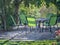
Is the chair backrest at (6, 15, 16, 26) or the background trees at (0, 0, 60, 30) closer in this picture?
the background trees at (0, 0, 60, 30)

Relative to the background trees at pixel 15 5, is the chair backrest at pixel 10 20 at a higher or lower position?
lower

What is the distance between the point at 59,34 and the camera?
36.8 feet

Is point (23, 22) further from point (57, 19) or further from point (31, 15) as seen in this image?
point (31, 15)

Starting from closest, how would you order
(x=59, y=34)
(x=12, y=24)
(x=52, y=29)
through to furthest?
(x=59, y=34)
(x=52, y=29)
(x=12, y=24)

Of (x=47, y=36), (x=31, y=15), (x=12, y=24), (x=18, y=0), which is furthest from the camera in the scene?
(x=31, y=15)

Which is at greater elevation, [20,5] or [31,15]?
[20,5]

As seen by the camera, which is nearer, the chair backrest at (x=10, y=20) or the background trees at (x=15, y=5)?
the background trees at (x=15, y=5)

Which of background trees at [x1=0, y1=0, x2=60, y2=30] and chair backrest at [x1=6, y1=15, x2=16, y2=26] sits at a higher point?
background trees at [x1=0, y1=0, x2=60, y2=30]

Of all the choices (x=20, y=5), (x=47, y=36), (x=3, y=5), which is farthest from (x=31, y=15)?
(x=47, y=36)

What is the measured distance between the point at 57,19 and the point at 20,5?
3678 mm

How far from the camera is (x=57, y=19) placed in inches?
603

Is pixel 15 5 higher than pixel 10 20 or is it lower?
higher

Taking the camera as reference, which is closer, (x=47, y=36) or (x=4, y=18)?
(x=47, y=36)

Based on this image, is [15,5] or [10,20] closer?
[10,20]
